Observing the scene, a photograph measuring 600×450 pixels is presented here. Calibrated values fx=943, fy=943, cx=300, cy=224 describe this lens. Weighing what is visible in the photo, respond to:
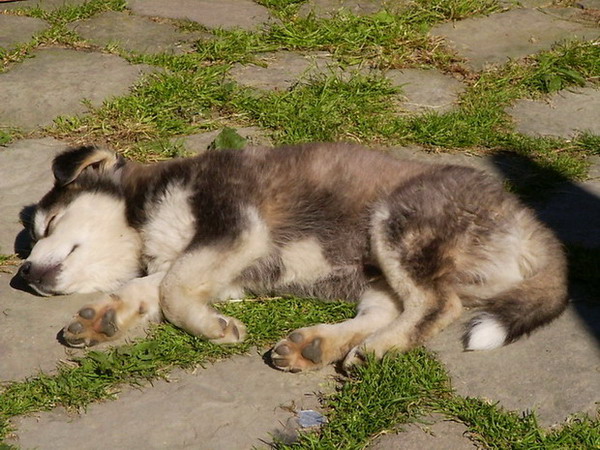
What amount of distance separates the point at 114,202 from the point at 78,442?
1.49 metres

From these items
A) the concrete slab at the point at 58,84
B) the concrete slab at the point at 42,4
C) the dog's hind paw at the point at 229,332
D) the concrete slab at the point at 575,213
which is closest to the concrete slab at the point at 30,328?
the dog's hind paw at the point at 229,332

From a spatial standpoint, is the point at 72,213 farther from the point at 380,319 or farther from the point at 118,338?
the point at 380,319

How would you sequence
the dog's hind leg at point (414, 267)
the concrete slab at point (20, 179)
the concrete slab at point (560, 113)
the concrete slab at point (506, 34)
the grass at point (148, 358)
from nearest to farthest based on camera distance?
the grass at point (148, 358) → the dog's hind leg at point (414, 267) → the concrete slab at point (20, 179) → the concrete slab at point (560, 113) → the concrete slab at point (506, 34)

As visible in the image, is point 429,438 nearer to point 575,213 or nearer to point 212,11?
point 575,213

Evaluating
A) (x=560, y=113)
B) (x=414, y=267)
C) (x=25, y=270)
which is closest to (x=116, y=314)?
(x=25, y=270)

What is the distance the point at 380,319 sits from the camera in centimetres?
402

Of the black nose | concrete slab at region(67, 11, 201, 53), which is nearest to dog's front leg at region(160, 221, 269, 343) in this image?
the black nose

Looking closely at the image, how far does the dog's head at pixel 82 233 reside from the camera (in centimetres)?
435

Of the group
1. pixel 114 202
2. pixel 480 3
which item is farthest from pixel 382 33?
pixel 114 202

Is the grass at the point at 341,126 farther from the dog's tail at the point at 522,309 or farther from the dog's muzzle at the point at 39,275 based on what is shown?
the dog's muzzle at the point at 39,275

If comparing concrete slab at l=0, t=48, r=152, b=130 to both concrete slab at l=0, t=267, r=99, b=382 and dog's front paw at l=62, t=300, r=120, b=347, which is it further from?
dog's front paw at l=62, t=300, r=120, b=347

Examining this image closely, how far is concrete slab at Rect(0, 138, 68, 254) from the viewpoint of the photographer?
15.8 feet

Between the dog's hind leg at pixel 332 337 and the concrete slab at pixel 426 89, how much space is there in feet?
6.58

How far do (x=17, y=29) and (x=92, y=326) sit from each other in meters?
3.54
